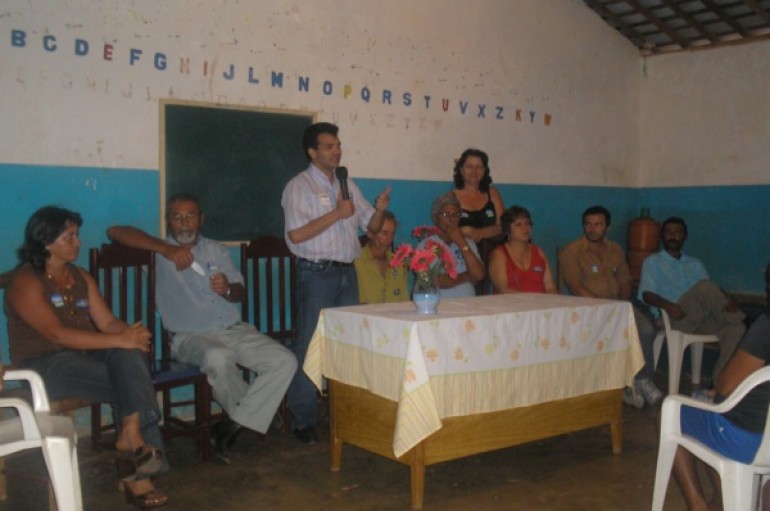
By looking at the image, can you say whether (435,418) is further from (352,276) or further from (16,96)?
(16,96)

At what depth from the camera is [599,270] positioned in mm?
5008

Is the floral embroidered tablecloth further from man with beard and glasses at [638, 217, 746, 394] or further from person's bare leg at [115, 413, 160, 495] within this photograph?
man with beard and glasses at [638, 217, 746, 394]

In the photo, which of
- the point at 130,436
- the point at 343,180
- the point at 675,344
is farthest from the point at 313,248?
the point at 675,344

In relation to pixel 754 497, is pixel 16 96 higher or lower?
higher

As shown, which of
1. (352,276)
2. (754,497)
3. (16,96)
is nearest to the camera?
(754,497)

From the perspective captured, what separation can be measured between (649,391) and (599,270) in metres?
0.83

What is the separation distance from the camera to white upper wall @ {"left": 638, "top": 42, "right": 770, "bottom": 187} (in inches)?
244

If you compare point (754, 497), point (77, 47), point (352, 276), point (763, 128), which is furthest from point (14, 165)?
point (763, 128)

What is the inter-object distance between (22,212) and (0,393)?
3.36 feet

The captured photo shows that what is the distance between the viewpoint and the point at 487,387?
3.17m

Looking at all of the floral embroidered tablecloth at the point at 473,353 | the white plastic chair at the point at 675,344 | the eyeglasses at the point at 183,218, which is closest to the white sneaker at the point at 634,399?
the white plastic chair at the point at 675,344

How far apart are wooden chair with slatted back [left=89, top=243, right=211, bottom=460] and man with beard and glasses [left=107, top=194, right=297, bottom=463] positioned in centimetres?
6

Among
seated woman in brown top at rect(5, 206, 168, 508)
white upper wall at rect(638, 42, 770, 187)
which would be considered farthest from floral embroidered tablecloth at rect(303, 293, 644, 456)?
white upper wall at rect(638, 42, 770, 187)

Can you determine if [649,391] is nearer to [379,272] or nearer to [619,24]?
[379,272]
